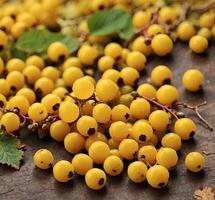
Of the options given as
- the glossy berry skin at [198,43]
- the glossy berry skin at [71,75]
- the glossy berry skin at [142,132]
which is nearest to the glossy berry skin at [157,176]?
the glossy berry skin at [142,132]

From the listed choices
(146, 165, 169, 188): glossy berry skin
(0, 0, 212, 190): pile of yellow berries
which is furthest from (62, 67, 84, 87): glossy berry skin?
(146, 165, 169, 188): glossy berry skin

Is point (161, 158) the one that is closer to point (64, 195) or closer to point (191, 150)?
point (191, 150)

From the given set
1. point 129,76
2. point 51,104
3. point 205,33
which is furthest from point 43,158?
point 205,33

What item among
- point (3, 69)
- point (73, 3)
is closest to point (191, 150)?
point (3, 69)

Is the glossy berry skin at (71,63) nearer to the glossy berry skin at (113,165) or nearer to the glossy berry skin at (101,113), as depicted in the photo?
the glossy berry skin at (101,113)

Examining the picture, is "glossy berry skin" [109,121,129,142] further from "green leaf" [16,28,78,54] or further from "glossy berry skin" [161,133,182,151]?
"green leaf" [16,28,78,54]

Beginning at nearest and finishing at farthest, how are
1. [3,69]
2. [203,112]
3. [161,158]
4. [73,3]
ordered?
[161,158]
[203,112]
[3,69]
[73,3]
